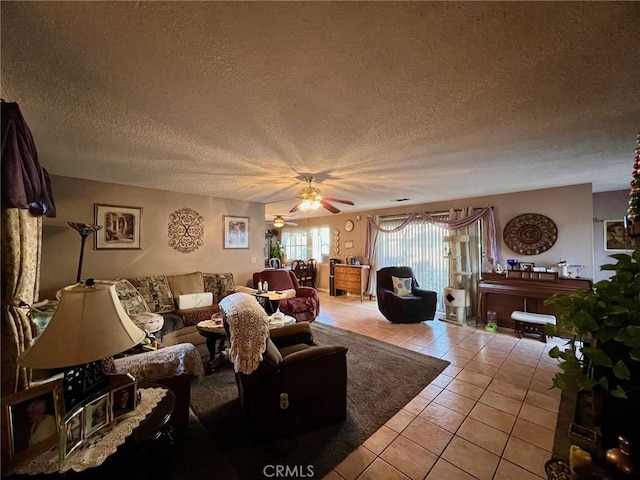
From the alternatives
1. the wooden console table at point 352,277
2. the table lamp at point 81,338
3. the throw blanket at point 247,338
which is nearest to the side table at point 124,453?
the table lamp at point 81,338

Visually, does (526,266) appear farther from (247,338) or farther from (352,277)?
(247,338)

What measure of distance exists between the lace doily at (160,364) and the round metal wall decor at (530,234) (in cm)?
504

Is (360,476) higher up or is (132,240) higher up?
(132,240)

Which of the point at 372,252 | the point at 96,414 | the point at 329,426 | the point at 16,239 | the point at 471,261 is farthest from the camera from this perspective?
the point at 372,252

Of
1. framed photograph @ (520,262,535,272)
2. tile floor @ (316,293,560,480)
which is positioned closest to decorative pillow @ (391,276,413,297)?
tile floor @ (316,293,560,480)

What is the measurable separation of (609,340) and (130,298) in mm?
4218

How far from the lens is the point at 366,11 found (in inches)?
36.9

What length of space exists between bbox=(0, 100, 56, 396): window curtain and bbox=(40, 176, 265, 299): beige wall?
1.88 m

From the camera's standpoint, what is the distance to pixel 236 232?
4914mm

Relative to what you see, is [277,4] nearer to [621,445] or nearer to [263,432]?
[621,445]

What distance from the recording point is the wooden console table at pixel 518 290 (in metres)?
3.55

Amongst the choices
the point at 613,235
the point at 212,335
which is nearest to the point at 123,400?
the point at 212,335

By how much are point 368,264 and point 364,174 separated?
3735 mm

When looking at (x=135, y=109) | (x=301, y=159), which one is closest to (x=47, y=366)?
(x=135, y=109)
